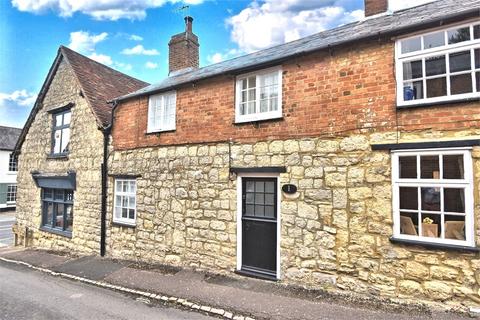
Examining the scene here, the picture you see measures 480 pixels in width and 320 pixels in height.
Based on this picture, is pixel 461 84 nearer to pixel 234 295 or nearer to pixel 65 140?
pixel 234 295

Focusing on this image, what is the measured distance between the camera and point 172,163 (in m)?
8.38

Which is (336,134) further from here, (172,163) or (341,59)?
(172,163)

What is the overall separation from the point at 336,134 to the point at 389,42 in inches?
75.6

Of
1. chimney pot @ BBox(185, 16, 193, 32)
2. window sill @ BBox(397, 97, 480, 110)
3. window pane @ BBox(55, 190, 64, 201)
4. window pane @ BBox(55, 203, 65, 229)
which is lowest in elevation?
window pane @ BBox(55, 203, 65, 229)

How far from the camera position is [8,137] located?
29.1 m

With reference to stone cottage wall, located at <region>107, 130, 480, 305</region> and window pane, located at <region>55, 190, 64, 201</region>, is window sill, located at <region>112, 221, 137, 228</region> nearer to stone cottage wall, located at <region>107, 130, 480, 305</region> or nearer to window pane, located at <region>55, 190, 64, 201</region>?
stone cottage wall, located at <region>107, 130, 480, 305</region>

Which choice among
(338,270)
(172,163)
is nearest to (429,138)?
(338,270)

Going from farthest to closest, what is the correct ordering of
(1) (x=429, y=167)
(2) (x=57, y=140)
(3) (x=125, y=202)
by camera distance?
(2) (x=57, y=140) → (3) (x=125, y=202) → (1) (x=429, y=167)

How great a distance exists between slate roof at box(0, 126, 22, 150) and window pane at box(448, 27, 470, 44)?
111 ft

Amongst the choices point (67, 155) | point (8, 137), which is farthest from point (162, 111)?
point (8, 137)

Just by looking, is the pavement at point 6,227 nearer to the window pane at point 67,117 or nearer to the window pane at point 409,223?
the window pane at point 67,117

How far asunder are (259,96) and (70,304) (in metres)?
6.07

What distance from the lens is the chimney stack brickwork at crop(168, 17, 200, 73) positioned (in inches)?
488

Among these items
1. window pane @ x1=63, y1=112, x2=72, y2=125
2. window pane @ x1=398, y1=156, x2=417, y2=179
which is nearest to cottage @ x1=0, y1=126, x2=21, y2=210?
window pane @ x1=63, y1=112, x2=72, y2=125
